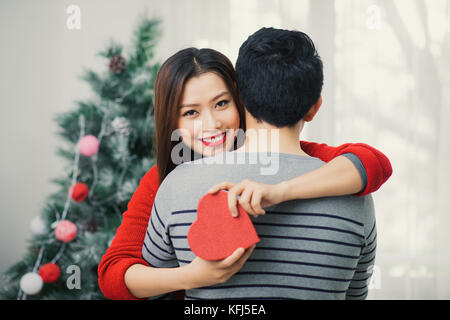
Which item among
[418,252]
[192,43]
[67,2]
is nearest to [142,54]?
[192,43]

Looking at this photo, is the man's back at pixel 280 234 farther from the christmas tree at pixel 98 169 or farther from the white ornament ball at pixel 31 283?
the white ornament ball at pixel 31 283

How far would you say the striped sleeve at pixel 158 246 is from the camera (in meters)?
0.88

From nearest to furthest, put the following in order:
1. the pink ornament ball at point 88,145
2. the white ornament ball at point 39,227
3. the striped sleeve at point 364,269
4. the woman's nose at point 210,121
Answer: the striped sleeve at point 364,269 < the woman's nose at point 210,121 < the pink ornament ball at point 88,145 < the white ornament ball at point 39,227

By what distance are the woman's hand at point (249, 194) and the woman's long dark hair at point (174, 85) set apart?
57cm

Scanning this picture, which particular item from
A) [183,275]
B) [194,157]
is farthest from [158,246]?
[194,157]

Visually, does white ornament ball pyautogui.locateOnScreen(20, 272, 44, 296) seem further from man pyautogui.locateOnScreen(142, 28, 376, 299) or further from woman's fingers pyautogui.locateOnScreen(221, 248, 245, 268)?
woman's fingers pyautogui.locateOnScreen(221, 248, 245, 268)

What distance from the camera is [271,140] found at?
90 centimetres

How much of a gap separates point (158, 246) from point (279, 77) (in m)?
0.43

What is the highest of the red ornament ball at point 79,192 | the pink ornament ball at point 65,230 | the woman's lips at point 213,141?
the woman's lips at point 213,141

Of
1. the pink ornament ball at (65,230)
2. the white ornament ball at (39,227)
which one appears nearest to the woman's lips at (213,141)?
the pink ornament ball at (65,230)

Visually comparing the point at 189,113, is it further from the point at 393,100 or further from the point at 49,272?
the point at 393,100

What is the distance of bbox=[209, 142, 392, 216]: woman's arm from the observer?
737 mm
